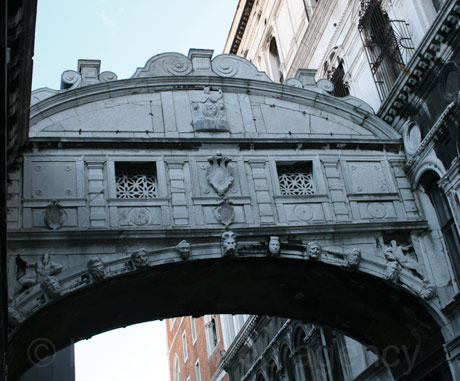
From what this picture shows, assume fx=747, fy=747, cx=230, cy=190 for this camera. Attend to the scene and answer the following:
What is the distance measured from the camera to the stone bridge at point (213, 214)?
13195 mm

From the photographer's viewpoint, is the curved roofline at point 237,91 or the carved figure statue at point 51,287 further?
the curved roofline at point 237,91

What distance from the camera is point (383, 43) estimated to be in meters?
16.5

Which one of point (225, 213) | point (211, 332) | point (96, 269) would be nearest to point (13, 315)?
point (96, 269)

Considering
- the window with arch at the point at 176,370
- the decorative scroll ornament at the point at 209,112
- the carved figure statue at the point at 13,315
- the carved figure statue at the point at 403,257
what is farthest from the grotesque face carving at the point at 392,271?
the window with arch at the point at 176,370

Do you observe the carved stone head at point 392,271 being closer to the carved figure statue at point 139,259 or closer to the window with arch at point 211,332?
the carved figure statue at point 139,259

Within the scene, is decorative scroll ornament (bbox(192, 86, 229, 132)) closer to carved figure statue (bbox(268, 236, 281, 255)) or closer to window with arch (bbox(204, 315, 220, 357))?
carved figure statue (bbox(268, 236, 281, 255))

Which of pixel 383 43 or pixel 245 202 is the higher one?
pixel 383 43

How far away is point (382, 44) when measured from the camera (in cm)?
1650

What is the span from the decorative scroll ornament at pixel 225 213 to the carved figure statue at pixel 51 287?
3.20m

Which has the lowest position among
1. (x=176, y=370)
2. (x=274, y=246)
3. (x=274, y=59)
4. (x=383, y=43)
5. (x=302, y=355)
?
(x=274, y=246)

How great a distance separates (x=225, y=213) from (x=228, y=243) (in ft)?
2.32

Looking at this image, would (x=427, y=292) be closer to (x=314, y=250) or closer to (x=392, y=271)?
(x=392, y=271)

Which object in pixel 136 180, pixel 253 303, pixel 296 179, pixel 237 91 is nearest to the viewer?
pixel 136 180

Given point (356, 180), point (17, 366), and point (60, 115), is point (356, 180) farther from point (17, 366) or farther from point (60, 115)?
point (17, 366)
